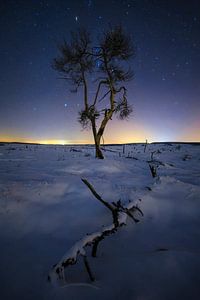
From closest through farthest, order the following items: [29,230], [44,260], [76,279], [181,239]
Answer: [76,279]
[44,260]
[181,239]
[29,230]

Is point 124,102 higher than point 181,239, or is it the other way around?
point 124,102

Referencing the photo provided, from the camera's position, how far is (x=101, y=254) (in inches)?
89.0

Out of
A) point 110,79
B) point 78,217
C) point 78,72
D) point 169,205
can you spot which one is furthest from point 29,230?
point 78,72

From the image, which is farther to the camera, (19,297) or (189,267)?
(189,267)

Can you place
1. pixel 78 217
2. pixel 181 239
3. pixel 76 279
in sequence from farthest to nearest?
pixel 78 217
pixel 181 239
pixel 76 279

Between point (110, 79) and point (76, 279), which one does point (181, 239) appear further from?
point (110, 79)

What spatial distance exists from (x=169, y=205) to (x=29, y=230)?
8.17ft

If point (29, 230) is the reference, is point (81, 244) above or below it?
above

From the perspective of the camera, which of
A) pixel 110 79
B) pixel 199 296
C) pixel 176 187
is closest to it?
pixel 199 296

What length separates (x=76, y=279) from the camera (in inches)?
73.2

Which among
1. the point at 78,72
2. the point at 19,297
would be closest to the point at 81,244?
the point at 19,297

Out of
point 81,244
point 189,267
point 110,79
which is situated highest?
point 110,79

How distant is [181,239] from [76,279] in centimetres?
149

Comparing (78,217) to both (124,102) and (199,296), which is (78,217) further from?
(124,102)
